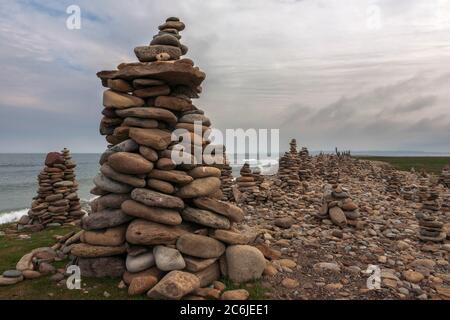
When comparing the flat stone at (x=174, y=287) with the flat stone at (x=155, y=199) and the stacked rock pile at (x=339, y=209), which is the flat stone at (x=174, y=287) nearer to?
the flat stone at (x=155, y=199)

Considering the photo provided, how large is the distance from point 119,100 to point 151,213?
3281 mm

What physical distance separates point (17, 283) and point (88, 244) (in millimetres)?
1934

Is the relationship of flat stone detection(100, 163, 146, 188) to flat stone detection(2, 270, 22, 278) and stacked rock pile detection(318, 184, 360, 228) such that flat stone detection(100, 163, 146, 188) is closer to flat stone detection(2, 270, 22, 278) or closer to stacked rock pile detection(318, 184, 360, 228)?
flat stone detection(2, 270, 22, 278)

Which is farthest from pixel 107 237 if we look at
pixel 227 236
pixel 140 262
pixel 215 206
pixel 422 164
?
pixel 422 164

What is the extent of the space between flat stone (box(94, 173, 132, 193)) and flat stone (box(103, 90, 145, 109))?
→ 6.75 feet

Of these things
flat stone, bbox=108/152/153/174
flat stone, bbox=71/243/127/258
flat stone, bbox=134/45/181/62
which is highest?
flat stone, bbox=134/45/181/62

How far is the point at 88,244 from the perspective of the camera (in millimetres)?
8250

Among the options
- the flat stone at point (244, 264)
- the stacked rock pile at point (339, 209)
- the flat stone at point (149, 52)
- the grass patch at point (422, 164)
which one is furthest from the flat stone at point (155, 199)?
the grass patch at point (422, 164)

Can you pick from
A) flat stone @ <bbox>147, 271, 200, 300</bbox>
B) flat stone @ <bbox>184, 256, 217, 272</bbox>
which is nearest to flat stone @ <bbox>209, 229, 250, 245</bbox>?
flat stone @ <bbox>184, 256, 217, 272</bbox>

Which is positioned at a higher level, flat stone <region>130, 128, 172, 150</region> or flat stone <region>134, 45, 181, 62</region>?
flat stone <region>134, 45, 181, 62</region>

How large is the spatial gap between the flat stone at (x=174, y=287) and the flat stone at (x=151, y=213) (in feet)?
4.52

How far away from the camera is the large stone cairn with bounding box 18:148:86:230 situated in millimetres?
16598

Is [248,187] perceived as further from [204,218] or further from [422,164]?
[422,164]

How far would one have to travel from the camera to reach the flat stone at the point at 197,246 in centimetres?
789
